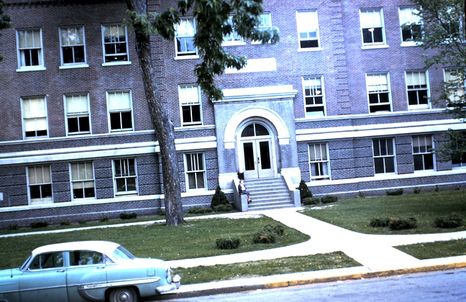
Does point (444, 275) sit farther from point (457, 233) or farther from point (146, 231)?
point (146, 231)

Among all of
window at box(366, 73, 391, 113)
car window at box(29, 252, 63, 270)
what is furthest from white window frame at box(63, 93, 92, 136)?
car window at box(29, 252, 63, 270)

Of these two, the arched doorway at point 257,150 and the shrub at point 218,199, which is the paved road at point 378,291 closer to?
the shrub at point 218,199

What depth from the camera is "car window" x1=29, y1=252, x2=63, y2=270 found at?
10453 mm

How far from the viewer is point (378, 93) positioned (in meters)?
31.3

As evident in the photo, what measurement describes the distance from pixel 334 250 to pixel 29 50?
22477mm

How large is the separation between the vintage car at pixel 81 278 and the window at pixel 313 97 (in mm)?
21471

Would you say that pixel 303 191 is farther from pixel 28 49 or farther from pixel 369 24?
pixel 28 49

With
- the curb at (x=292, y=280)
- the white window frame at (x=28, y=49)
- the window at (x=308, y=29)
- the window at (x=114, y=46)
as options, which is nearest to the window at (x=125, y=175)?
the window at (x=114, y=46)

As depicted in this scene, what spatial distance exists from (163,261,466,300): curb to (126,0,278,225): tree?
8808 millimetres

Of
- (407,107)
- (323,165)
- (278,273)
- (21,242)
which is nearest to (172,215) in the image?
(21,242)

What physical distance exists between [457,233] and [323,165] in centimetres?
1505

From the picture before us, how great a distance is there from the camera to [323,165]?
30734 mm

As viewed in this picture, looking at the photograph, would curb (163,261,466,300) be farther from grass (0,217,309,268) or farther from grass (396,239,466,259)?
grass (0,217,309,268)

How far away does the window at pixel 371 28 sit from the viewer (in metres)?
31.5
